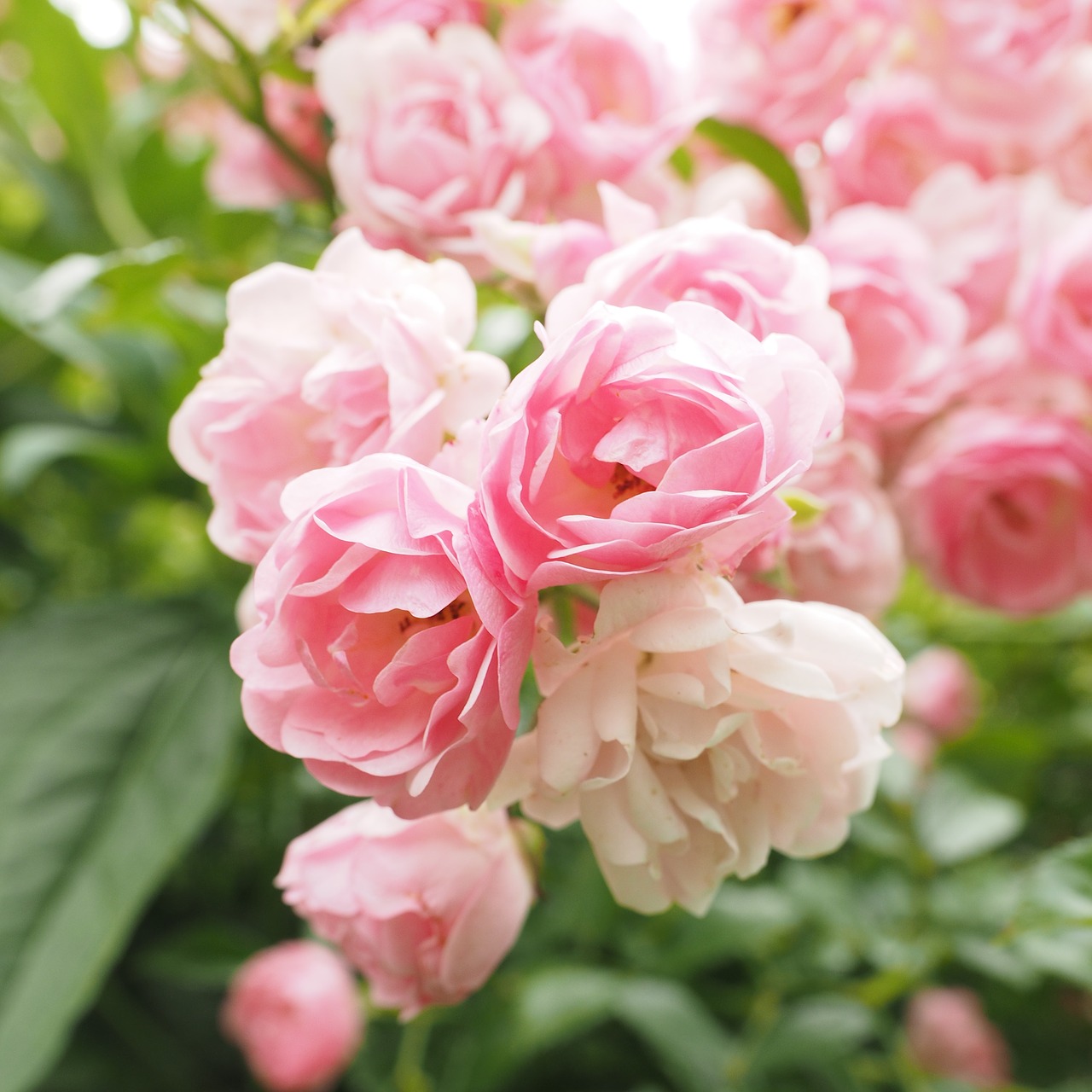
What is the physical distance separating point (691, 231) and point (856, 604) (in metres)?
0.16

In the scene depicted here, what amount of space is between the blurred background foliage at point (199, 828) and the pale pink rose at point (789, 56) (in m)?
0.16

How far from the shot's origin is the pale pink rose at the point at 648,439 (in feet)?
0.64

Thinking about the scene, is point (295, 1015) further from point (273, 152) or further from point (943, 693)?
point (943, 693)

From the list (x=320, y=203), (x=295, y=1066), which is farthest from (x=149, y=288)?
(x=295, y=1066)

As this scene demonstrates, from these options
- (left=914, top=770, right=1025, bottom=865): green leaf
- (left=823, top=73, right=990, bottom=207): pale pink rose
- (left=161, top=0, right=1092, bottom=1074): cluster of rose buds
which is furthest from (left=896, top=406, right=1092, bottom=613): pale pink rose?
(left=914, top=770, right=1025, bottom=865): green leaf

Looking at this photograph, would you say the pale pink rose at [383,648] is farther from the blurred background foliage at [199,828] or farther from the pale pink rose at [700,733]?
the blurred background foliage at [199,828]

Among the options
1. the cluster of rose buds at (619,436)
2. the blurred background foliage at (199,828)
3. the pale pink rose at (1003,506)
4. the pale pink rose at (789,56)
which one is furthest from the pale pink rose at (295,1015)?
the pale pink rose at (789,56)

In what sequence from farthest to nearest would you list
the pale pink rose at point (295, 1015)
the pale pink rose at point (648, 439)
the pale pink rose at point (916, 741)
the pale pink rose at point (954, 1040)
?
the pale pink rose at point (916, 741), the pale pink rose at point (954, 1040), the pale pink rose at point (295, 1015), the pale pink rose at point (648, 439)

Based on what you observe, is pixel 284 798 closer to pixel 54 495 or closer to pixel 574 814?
pixel 54 495

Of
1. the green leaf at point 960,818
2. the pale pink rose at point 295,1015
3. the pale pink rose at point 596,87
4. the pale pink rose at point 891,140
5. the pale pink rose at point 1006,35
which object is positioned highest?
the pale pink rose at point 596,87

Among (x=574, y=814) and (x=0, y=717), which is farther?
(x=0, y=717)

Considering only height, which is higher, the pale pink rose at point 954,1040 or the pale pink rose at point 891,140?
the pale pink rose at point 891,140

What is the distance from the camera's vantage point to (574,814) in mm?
248

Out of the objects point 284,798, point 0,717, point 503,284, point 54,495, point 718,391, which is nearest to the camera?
point 718,391
